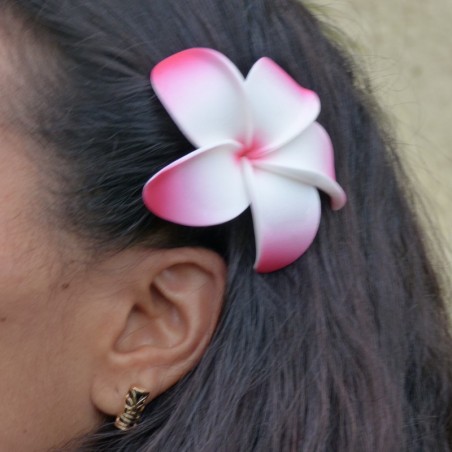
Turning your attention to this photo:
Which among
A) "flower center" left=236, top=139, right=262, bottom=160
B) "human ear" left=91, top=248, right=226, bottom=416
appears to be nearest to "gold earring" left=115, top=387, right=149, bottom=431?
"human ear" left=91, top=248, right=226, bottom=416

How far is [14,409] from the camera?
1.02 metres

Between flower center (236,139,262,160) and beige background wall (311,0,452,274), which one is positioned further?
beige background wall (311,0,452,274)

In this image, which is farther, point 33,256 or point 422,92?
point 422,92

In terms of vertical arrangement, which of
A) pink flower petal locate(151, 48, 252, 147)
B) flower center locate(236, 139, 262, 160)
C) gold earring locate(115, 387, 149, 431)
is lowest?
gold earring locate(115, 387, 149, 431)

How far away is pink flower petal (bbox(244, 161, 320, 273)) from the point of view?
999 millimetres

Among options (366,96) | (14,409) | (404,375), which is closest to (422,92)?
(366,96)

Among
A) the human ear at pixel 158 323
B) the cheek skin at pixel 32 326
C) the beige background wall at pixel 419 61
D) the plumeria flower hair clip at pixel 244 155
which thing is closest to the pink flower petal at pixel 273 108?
the plumeria flower hair clip at pixel 244 155

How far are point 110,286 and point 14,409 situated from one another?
19cm

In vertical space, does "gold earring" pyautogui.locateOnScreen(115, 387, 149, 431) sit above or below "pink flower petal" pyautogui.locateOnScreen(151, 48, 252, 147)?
below

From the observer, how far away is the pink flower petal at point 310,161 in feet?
3.32

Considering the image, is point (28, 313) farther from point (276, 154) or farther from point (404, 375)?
point (404, 375)

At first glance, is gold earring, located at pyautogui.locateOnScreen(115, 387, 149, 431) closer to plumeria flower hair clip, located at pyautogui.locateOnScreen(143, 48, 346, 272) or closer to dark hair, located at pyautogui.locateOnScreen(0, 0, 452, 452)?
dark hair, located at pyautogui.locateOnScreen(0, 0, 452, 452)

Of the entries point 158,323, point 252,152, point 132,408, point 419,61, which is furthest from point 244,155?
point 419,61

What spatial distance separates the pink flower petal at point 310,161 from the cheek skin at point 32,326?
0.91ft
